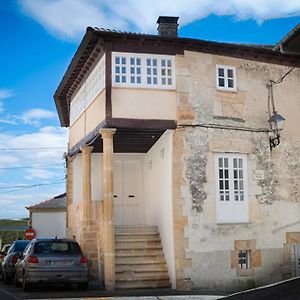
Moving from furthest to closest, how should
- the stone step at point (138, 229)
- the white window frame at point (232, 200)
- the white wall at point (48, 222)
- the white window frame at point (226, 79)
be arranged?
the white wall at point (48, 222) → the stone step at point (138, 229) → the white window frame at point (226, 79) → the white window frame at point (232, 200)

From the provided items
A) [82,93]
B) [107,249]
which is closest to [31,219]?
[82,93]

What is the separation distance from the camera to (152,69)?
1647 cm

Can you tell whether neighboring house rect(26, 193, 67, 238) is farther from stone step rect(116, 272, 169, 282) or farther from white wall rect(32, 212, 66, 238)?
stone step rect(116, 272, 169, 282)

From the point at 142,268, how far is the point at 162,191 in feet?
8.10

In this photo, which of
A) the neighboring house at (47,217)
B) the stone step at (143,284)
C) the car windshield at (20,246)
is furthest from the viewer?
the neighboring house at (47,217)

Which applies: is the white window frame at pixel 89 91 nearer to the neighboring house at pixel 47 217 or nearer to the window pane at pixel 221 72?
the window pane at pixel 221 72

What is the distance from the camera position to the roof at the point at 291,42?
8805mm

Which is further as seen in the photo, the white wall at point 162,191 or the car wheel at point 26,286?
the white wall at point 162,191

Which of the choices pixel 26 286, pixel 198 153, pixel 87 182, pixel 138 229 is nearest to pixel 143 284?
pixel 138 229

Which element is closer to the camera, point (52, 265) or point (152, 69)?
point (52, 265)

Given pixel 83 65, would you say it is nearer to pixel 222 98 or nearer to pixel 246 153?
pixel 222 98

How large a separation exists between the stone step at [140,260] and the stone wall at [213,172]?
3.95 feet

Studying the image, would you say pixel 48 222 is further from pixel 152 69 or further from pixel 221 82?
pixel 152 69

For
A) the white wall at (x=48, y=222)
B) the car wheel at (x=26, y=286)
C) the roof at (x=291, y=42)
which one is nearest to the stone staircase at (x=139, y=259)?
the car wheel at (x=26, y=286)
